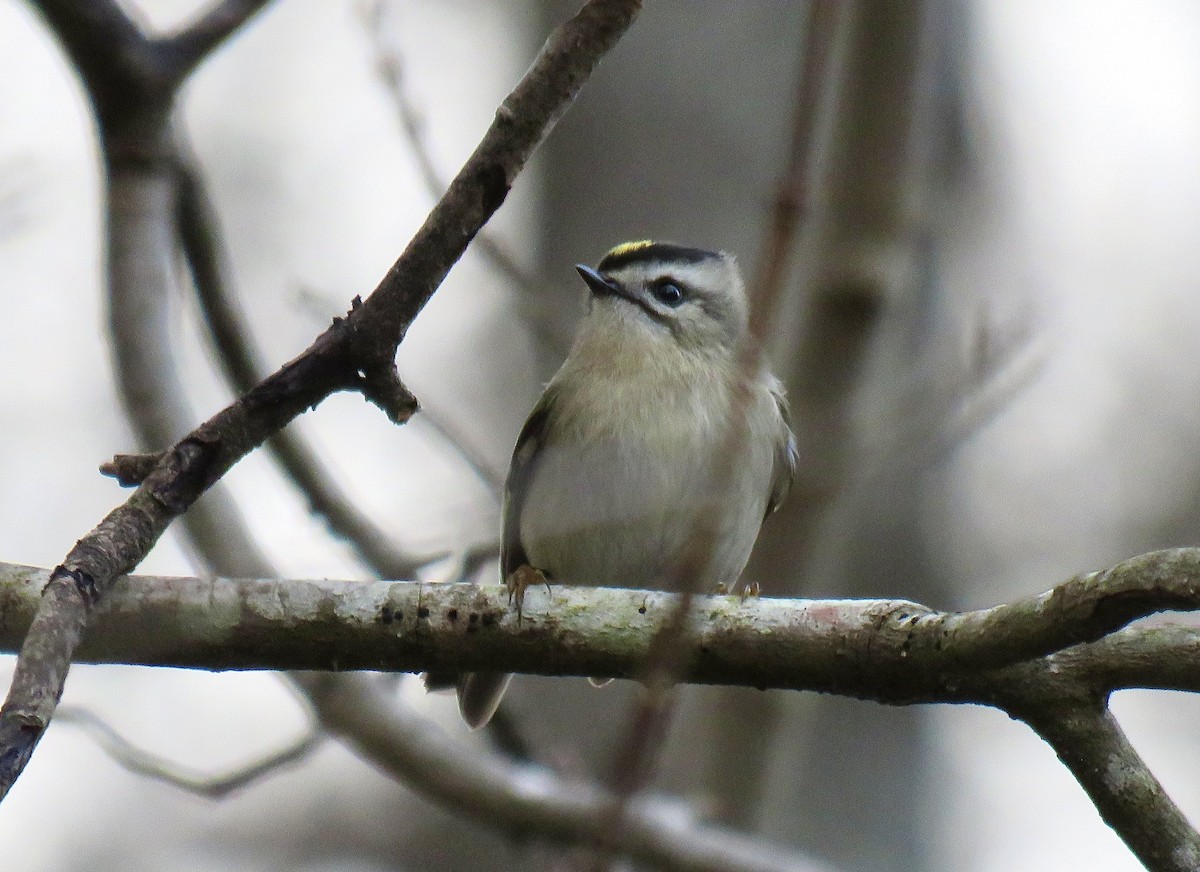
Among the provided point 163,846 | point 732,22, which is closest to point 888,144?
point 732,22

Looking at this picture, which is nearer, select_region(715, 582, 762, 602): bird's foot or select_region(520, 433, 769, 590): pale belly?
select_region(715, 582, 762, 602): bird's foot

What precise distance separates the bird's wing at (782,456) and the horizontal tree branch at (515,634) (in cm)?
202

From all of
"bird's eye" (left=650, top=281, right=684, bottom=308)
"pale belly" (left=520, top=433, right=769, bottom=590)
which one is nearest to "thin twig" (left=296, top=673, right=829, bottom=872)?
"pale belly" (left=520, top=433, right=769, bottom=590)

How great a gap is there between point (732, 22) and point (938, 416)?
3.29 metres

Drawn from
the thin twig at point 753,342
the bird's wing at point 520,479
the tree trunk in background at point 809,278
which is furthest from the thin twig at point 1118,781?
the tree trunk in background at point 809,278

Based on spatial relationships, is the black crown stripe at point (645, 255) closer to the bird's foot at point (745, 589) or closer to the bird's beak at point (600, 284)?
the bird's beak at point (600, 284)

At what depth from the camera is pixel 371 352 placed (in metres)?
2.63

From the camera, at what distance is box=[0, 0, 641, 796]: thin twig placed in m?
2.34

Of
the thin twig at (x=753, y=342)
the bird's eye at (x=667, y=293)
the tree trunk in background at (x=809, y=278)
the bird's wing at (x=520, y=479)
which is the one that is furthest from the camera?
the tree trunk in background at (x=809, y=278)

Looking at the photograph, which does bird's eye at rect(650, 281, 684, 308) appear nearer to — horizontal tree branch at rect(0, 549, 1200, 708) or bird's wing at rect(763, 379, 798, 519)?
bird's wing at rect(763, 379, 798, 519)

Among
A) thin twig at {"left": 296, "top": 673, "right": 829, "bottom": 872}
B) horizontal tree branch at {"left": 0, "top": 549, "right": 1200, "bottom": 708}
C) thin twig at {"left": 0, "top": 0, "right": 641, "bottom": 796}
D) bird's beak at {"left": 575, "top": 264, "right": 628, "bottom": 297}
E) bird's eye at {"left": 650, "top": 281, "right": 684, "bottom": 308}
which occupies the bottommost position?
thin twig at {"left": 296, "top": 673, "right": 829, "bottom": 872}

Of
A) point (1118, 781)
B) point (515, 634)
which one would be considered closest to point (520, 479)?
point (515, 634)

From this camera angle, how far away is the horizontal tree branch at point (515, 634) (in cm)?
246

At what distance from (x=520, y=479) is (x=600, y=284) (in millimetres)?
830
